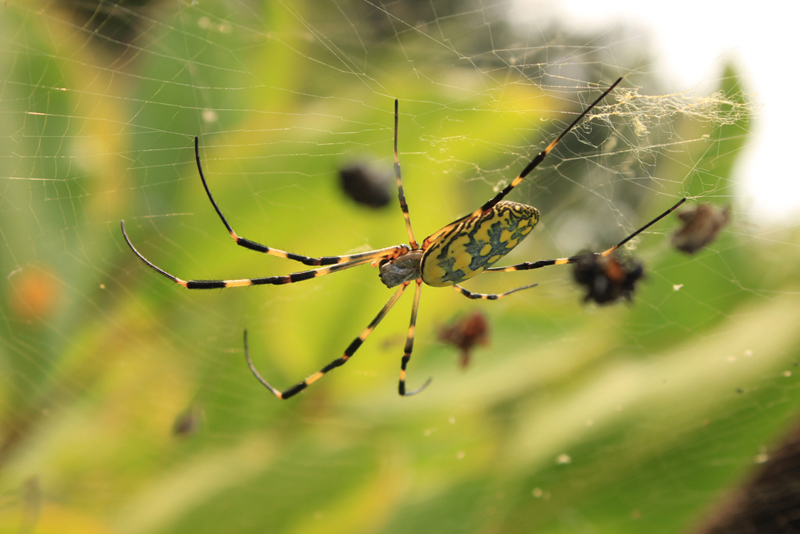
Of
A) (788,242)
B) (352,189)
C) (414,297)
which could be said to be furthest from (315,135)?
(788,242)

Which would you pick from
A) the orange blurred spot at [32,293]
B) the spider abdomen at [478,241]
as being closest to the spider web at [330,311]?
the orange blurred spot at [32,293]

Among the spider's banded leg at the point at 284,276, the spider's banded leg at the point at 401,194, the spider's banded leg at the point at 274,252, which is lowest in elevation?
the spider's banded leg at the point at 284,276

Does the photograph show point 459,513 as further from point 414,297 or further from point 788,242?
point 788,242

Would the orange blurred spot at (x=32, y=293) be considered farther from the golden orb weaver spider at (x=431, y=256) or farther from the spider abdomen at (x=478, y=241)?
the spider abdomen at (x=478, y=241)

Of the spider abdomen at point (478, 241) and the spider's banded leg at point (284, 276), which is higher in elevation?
the spider abdomen at point (478, 241)

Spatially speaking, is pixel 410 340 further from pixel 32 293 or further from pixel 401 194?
pixel 32 293

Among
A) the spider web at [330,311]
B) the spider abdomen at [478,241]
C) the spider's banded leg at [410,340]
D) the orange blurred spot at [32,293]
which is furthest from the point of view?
the spider's banded leg at [410,340]

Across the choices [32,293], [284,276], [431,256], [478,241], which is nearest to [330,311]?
[284,276]
